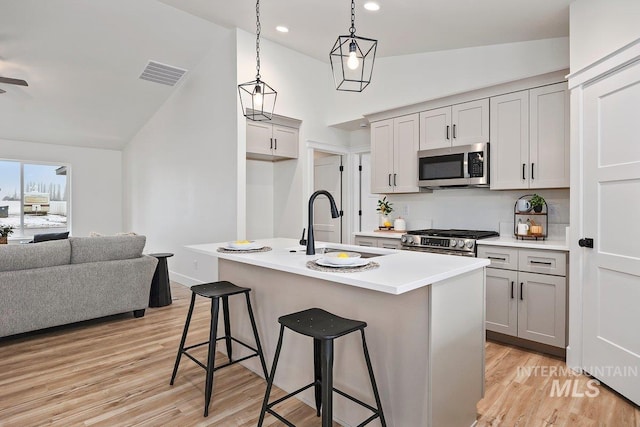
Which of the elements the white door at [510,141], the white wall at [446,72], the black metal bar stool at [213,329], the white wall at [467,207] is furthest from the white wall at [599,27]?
the black metal bar stool at [213,329]

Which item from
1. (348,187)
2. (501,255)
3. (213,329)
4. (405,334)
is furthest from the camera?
(348,187)

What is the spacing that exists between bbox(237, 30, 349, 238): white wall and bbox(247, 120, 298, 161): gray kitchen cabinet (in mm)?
153

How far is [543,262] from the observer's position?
296cm

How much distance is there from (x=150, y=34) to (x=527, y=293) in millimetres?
4963

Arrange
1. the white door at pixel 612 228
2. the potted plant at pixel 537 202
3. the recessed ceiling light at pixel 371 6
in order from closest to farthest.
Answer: the white door at pixel 612 228 < the recessed ceiling light at pixel 371 6 < the potted plant at pixel 537 202

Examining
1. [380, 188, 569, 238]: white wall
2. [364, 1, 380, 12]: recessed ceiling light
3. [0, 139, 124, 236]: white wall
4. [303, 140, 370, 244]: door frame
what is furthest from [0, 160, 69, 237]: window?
A: [364, 1, 380, 12]: recessed ceiling light

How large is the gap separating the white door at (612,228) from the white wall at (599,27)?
19cm

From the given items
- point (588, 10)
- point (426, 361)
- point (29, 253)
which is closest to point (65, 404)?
point (29, 253)

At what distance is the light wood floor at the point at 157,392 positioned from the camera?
6.81ft

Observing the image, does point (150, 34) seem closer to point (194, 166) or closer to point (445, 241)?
point (194, 166)

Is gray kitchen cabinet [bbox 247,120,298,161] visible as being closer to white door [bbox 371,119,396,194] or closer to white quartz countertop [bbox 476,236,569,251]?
white door [bbox 371,119,396,194]

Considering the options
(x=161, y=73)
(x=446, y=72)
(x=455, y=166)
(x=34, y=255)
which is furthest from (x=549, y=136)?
(x=161, y=73)

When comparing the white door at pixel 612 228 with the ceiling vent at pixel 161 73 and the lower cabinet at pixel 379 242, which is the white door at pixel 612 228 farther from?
the ceiling vent at pixel 161 73

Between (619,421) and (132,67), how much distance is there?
239 inches
